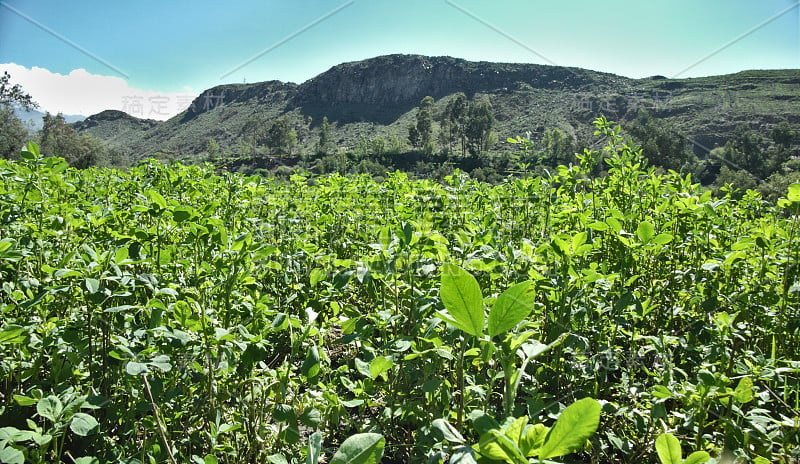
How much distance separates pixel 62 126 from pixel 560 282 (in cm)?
6660

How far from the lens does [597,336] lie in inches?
85.1

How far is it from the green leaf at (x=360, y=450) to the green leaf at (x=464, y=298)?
222mm

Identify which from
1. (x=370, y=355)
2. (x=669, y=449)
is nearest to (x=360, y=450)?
(x=669, y=449)

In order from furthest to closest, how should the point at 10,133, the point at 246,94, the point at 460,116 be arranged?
the point at 246,94 → the point at 460,116 → the point at 10,133

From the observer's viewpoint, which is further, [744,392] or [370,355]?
[370,355]

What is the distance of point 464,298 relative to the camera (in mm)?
681

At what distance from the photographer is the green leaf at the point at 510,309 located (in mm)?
717

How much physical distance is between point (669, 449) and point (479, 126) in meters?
85.8

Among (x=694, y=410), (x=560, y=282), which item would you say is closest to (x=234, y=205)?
(x=560, y=282)

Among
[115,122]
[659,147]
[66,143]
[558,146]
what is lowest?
[659,147]

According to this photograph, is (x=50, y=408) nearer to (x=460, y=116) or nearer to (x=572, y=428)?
(x=572, y=428)

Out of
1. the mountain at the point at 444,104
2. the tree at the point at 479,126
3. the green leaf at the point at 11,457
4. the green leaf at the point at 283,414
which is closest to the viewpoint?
the green leaf at the point at 11,457

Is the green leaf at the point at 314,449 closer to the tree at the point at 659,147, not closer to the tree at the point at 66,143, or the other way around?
the tree at the point at 659,147

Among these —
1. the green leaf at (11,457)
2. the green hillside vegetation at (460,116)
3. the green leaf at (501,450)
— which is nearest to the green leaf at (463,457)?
the green leaf at (501,450)
